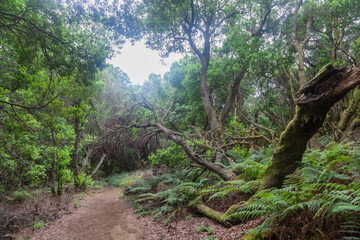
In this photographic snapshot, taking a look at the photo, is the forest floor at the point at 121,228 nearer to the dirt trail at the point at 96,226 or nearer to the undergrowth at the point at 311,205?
the dirt trail at the point at 96,226

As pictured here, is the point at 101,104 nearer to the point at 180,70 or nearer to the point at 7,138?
the point at 180,70

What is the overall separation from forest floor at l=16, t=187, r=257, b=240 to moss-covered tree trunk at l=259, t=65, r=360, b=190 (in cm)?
132

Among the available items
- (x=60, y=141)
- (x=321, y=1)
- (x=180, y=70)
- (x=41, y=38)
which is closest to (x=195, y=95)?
(x=180, y=70)

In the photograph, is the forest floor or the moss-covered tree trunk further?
the forest floor

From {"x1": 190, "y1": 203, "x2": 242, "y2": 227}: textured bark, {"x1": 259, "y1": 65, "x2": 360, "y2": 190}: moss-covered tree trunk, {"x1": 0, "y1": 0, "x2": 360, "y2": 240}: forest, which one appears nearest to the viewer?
{"x1": 259, "y1": 65, "x2": 360, "y2": 190}: moss-covered tree trunk

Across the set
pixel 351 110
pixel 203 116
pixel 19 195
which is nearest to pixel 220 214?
pixel 351 110

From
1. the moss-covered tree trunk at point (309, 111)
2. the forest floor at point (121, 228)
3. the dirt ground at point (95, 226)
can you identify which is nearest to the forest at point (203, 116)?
the moss-covered tree trunk at point (309, 111)

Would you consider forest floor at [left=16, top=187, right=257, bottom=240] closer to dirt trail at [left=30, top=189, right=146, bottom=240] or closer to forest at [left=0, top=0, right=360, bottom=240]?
dirt trail at [left=30, top=189, right=146, bottom=240]

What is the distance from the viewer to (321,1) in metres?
8.22

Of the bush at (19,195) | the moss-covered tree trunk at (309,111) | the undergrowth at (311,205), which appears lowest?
the bush at (19,195)

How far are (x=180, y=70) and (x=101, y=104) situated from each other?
9.08m

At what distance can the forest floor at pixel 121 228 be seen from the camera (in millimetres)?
4057

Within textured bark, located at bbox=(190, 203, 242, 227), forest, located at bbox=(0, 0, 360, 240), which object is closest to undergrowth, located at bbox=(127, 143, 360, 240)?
forest, located at bbox=(0, 0, 360, 240)

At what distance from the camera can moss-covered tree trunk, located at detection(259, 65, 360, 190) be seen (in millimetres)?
2252
